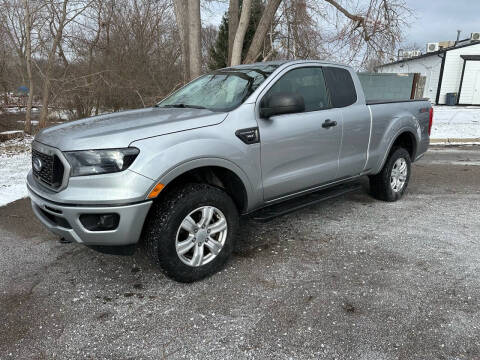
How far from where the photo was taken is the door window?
3.54 m

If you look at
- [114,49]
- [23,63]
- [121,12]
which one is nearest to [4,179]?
[23,63]

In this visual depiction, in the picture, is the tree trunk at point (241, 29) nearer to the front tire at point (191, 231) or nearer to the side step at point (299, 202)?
the side step at point (299, 202)

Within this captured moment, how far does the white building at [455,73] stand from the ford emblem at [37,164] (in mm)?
23483

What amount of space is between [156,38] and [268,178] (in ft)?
43.2

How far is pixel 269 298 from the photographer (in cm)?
278

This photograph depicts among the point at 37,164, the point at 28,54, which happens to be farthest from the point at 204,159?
the point at 28,54

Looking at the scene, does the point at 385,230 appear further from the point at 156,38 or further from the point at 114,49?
the point at 156,38

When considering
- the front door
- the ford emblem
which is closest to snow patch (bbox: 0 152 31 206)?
the ford emblem

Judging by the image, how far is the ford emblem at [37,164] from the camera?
9.36 ft

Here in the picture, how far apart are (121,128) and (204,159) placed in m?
0.67

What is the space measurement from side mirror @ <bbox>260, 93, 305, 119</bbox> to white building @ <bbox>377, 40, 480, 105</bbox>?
22.3 metres

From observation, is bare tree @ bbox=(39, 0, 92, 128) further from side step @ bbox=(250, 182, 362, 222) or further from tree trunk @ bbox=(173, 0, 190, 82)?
side step @ bbox=(250, 182, 362, 222)

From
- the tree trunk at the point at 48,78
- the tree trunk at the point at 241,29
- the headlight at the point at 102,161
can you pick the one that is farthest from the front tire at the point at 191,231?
the tree trunk at the point at 48,78

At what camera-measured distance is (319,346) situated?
2.27 m
